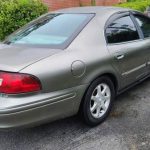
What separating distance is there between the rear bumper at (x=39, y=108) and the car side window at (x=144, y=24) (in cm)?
186

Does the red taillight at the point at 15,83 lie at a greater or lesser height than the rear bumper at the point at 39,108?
greater

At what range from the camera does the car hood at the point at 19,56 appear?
3.44 metres

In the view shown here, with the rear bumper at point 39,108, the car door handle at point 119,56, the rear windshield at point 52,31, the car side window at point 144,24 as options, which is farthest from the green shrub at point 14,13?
the rear bumper at point 39,108

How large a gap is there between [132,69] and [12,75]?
199 cm

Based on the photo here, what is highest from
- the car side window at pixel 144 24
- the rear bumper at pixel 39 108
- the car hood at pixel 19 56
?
the car hood at pixel 19 56

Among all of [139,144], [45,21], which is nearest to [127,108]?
[139,144]

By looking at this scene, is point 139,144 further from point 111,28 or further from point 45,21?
point 45,21

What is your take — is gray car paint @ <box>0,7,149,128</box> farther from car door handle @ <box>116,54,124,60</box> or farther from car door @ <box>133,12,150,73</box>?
car door @ <box>133,12,150,73</box>

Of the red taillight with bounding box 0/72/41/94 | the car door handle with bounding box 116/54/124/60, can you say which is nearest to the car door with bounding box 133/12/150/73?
the car door handle with bounding box 116/54/124/60

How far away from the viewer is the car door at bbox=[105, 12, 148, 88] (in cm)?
441

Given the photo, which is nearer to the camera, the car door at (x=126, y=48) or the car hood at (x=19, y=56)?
the car hood at (x=19, y=56)

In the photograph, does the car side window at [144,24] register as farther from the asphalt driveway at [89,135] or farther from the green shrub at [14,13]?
the green shrub at [14,13]

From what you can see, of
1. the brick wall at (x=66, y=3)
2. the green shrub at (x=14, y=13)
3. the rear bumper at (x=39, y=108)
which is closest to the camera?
the rear bumper at (x=39, y=108)

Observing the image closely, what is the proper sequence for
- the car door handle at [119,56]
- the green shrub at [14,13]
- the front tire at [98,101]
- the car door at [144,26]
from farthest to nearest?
the green shrub at [14,13], the car door at [144,26], the car door handle at [119,56], the front tire at [98,101]
